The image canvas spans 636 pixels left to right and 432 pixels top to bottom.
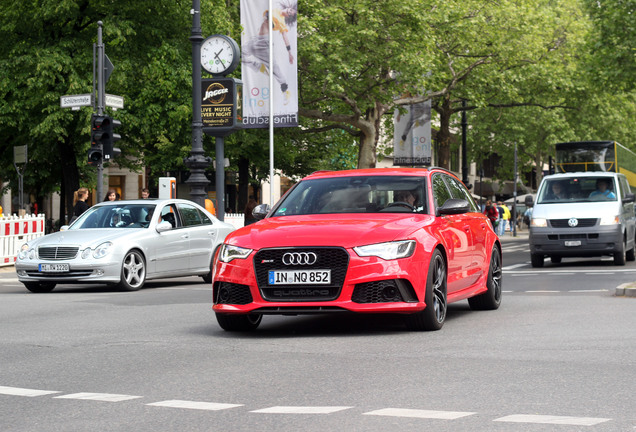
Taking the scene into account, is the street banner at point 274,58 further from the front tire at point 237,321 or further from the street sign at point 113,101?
the front tire at point 237,321

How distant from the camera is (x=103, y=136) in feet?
78.8

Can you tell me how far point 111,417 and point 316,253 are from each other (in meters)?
3.82

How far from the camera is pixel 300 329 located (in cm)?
1124

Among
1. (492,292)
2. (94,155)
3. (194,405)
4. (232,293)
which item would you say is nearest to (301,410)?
(194,405)

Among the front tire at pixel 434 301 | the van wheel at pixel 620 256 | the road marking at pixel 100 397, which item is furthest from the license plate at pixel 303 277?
the van wheel at pixel 620 256

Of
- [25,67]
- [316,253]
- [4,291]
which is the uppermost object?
[25,67]

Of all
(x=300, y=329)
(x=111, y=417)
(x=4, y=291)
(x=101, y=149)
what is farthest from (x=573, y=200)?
(x=111, y=417)

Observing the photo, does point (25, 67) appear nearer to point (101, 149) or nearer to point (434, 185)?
point (101, 149)

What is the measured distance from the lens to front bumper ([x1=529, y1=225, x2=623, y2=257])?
23359 mm

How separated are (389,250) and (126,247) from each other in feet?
27.7

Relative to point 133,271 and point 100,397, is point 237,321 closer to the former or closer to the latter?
point 100,397

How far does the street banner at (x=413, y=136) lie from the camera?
41.6 metres

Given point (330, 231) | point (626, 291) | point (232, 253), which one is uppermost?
point (330, 231)

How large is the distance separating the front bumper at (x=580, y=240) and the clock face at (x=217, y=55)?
26.5 feet
